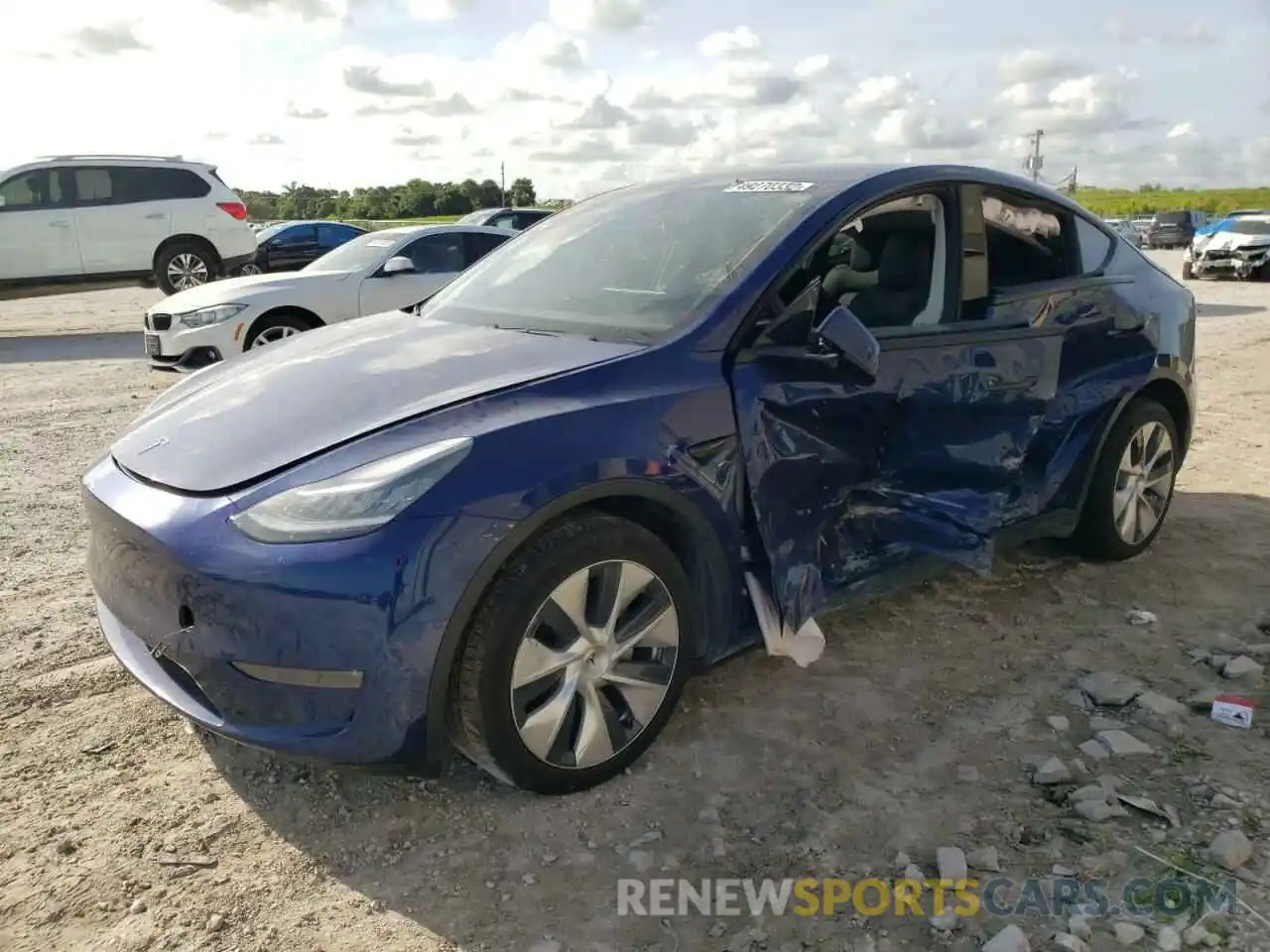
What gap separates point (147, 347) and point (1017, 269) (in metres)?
7.18

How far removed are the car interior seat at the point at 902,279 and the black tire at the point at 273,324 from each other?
5.90 m

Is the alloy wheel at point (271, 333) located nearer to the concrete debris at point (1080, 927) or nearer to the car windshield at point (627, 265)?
the car windshield at point (627, 265)

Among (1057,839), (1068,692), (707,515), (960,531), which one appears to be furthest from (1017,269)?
(1057,839)

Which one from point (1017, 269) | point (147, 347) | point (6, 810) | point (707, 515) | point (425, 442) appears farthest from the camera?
point (147, 347)

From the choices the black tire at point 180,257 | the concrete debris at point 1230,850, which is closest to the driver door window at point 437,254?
the black tire at point 180,257

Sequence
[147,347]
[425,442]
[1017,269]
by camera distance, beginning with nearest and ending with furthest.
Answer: [425,442] → [1017,269] → [147,347]

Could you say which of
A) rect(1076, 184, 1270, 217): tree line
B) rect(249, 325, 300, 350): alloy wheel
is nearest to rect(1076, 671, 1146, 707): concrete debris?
rect(249, 325, 300, 350): alloy wheel

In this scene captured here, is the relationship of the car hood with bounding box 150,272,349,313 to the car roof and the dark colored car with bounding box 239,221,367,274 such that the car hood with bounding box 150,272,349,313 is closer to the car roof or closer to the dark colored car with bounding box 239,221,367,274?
the car roof

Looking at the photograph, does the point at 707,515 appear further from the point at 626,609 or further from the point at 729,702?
the point at 729,702

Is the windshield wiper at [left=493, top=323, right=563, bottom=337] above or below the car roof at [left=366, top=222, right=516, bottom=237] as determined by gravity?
below

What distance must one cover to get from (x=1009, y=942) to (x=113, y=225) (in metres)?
14.2

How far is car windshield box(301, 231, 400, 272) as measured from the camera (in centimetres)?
892

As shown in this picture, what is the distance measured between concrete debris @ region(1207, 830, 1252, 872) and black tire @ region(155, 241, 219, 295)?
1385 centimetres

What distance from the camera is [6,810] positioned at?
2650 mm
